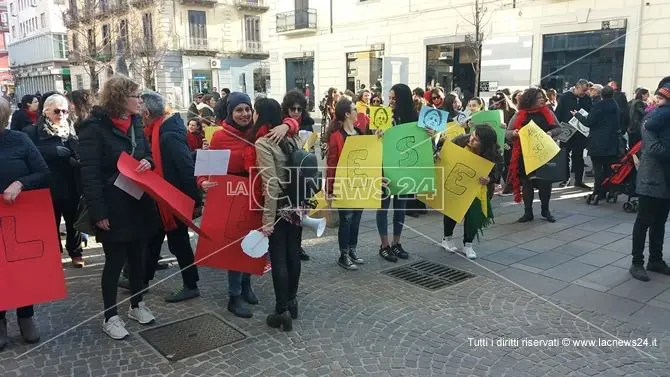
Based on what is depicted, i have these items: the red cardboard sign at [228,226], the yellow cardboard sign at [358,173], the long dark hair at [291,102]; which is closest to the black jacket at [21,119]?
the red cardboard sign at [228,226]

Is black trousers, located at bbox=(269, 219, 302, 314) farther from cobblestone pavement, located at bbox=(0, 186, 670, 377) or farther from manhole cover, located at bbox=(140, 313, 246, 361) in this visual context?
Answer: manhole cover, located at bbox=(140, 313, 246, 361)

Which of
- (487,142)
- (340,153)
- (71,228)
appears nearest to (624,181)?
(487,142)

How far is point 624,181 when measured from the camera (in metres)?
7.73

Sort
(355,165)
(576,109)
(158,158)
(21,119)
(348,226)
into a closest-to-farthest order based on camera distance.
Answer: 1. (158,158)
2. (355,165)
3. (348,226)
4. (21,119)
5. (576,109)

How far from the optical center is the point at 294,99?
4.21m

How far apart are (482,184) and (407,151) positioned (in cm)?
90

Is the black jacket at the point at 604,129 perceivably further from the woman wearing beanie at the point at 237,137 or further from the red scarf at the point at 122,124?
the red scarf at the point at 122,124

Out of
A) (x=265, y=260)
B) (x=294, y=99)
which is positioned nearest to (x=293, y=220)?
(x=265, y=260)

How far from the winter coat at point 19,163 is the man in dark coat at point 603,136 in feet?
26.0

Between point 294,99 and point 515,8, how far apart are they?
53.5 ft

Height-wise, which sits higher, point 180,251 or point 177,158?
point 177,158

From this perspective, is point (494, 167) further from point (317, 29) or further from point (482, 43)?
point (317, 29)

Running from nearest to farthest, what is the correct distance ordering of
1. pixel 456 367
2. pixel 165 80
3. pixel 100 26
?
pixel 456 367 < pixel 100 26 < pixel 165 80

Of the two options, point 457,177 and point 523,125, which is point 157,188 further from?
point 523,125
